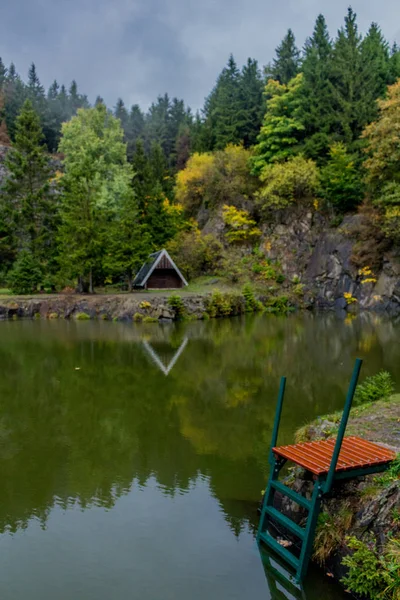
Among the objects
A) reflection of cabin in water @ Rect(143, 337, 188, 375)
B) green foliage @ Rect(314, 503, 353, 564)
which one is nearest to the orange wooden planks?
green foliage @ Rect(314, 503, 353, 564)

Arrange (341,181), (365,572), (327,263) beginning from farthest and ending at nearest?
(327,263)
(341,181)
(365,572)

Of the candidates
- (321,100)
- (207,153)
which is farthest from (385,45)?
(207,153)

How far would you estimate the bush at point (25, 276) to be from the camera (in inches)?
1202

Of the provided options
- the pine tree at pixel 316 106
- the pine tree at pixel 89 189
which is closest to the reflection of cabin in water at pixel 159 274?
the pine tree at pixel 89 189

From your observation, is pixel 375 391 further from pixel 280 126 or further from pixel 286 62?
pixel 286 62

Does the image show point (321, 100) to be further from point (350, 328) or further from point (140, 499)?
point (140, 499)

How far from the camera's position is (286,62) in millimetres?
41531

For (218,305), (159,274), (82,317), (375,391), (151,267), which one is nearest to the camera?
(375,391)

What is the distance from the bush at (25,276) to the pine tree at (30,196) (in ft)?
5.97

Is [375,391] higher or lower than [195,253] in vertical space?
lower

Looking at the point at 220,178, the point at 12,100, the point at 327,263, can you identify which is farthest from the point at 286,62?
the point at 12,100

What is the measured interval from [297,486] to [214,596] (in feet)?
4.98

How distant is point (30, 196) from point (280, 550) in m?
32.9

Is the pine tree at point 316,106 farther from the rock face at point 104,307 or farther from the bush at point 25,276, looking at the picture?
the bush at point 25,276
